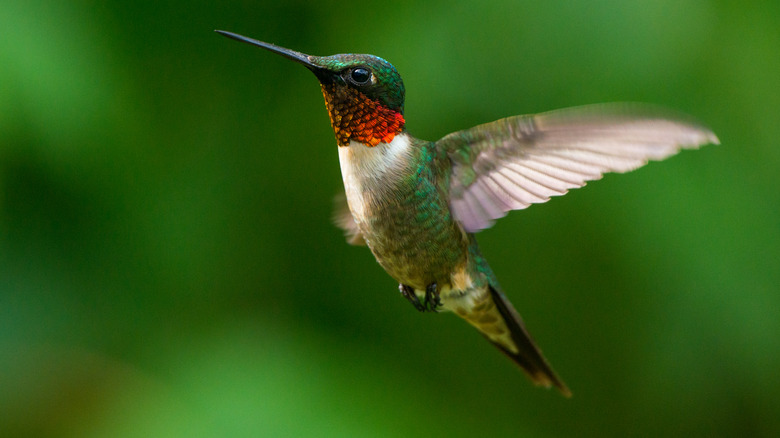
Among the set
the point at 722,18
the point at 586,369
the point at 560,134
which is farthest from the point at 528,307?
the point at 560,134

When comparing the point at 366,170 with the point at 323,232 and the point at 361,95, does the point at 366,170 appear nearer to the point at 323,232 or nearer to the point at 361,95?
the point at 361,95

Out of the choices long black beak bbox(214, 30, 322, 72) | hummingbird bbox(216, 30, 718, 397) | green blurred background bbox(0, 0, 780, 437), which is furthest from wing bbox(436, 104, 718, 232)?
green blurred background bbox(0, 0, 780, 437)

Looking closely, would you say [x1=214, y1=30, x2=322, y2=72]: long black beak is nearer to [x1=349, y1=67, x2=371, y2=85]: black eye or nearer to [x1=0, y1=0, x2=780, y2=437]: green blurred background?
[x1=349, y1=67, x2=371, y2=85]: black eye

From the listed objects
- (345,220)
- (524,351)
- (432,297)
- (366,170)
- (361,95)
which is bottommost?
(524,351)

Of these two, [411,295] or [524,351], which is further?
[524,351]

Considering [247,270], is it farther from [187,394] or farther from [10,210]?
[10,210]

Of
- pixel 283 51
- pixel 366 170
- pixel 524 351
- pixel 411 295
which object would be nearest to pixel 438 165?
pixel 366 170

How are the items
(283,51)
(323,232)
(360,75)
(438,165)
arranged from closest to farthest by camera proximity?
(283,51), (360,75), (438,165), (323,232)
